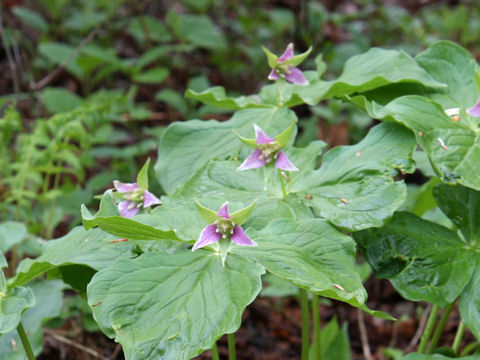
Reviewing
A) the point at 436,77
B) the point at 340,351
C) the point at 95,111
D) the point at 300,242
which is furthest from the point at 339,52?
the point at 300,242

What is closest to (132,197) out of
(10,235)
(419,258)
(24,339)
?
(24,339)

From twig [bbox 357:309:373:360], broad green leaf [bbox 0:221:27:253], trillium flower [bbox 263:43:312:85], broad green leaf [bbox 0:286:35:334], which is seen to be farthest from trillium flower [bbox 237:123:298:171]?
twig [bbox 357:309:373:360]

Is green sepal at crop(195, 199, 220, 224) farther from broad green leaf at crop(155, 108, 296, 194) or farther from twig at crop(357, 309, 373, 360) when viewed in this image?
twig at crop(357, 309, 373, 360)

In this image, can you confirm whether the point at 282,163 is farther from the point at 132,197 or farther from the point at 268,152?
the point at 132,197

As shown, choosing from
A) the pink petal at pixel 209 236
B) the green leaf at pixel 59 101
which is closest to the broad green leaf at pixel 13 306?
the pink petal at pixel 209 236

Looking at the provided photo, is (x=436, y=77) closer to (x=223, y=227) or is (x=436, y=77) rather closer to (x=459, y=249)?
(x=459, y=249)

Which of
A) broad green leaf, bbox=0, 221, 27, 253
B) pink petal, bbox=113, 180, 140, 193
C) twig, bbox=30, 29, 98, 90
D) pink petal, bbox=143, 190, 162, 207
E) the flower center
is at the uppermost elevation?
the flower center
